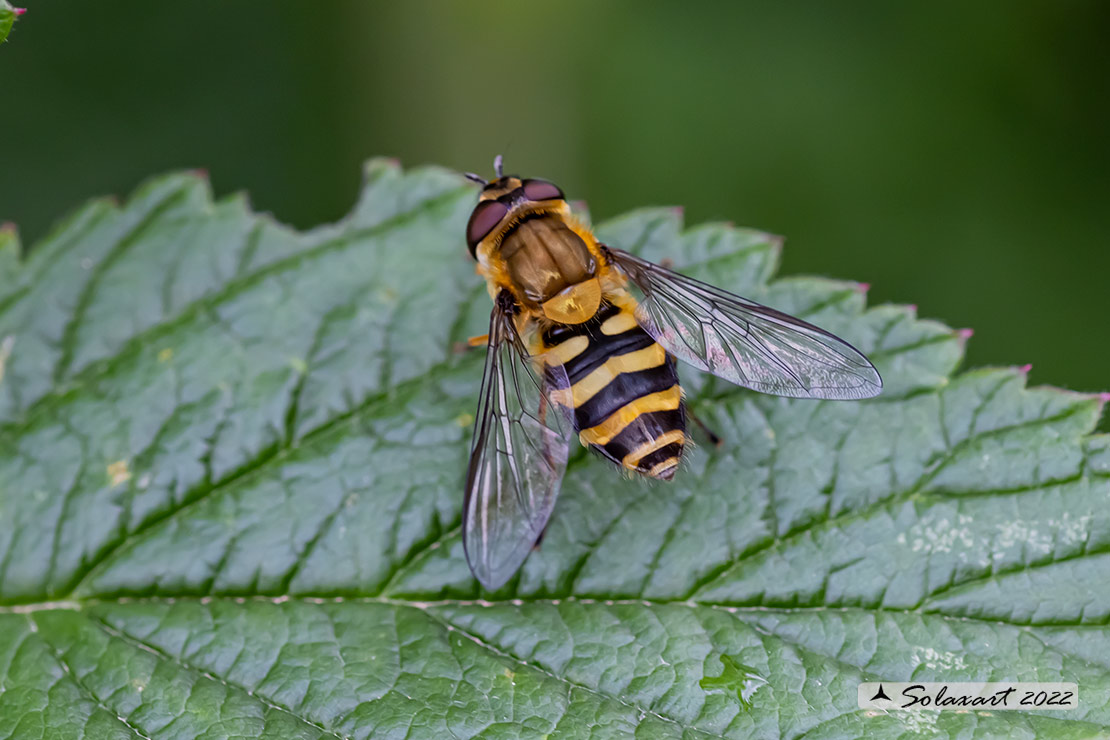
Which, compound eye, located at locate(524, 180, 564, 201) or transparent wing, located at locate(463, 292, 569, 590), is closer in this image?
transparent wing, located at locate(463, 292, 569, 590)

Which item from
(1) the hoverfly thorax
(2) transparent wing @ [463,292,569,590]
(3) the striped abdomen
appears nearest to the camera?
(2) transparent wing @ [463,292,569,590]

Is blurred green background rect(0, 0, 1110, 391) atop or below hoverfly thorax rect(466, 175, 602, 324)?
atop

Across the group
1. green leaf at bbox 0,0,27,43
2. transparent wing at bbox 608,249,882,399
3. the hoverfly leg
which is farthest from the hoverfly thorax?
green leaf at bbox 0,0,27,43

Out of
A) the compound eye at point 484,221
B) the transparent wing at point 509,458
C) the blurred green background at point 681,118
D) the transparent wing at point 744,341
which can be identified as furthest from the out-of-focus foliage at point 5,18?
the blurred green background at point 681,118

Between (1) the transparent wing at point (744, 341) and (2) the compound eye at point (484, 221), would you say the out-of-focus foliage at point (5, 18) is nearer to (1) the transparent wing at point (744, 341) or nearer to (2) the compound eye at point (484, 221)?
(2) the compound eye at point (484, 221)

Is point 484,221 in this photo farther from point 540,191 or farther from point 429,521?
point 429,521

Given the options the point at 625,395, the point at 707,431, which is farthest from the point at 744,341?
the point at 625,395

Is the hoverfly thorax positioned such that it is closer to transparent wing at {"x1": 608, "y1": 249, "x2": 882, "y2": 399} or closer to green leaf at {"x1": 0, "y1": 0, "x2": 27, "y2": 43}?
transparent wing at {"x1": 608, "y1": 249, "x2": 882, "y2": 399}

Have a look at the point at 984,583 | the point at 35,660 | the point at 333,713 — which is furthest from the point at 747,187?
the point at 35,660
